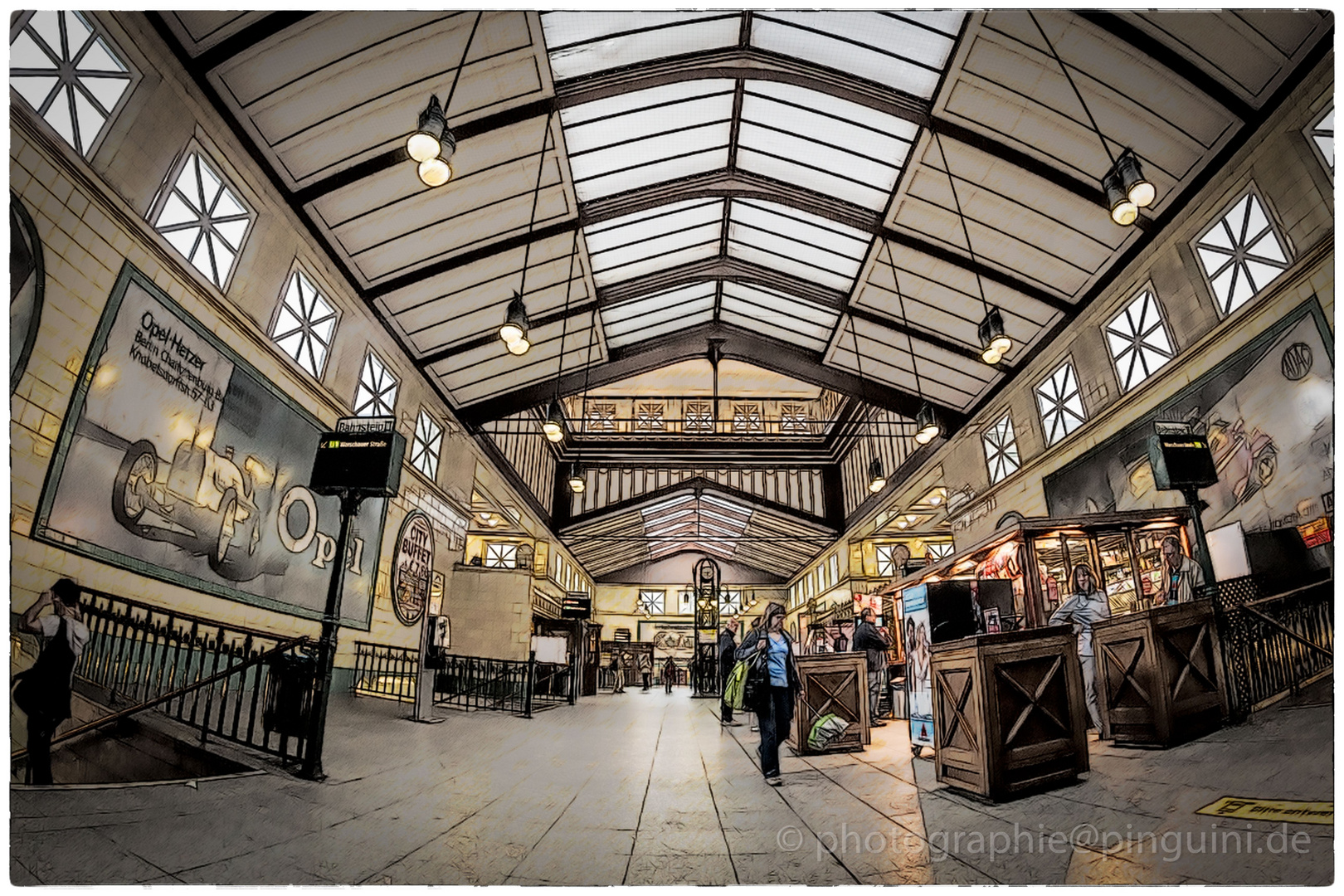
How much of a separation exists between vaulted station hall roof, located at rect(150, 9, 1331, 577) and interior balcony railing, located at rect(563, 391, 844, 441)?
466 centimetres

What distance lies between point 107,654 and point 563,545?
16137 mm

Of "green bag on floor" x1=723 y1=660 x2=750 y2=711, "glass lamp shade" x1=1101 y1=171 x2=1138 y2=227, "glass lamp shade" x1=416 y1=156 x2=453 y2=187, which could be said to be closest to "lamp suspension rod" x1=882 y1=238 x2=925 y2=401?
"glass lamp shade" x1=1101 y1=171 x2=1138 y2=227

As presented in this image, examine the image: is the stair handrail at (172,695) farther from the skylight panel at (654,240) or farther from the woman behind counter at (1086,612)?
the skylight panel at (654,240)

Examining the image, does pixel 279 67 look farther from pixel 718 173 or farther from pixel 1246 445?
pixel 1246 445

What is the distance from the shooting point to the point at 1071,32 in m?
4.94

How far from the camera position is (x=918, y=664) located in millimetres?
5059

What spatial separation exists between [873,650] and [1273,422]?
480 cm

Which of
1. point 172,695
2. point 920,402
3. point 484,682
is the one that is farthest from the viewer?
point 920,402

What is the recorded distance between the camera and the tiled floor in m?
2.72

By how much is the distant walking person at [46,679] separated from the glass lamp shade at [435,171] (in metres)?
3.27

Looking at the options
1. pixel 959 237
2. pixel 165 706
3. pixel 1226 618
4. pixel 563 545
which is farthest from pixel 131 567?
pixel 563 545

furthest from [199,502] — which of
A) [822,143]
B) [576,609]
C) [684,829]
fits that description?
[576,609]

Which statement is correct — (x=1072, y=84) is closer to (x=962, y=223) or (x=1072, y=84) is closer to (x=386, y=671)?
(x=962, y=223)

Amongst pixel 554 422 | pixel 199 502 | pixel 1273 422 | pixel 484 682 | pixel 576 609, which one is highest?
pixel 554 422
